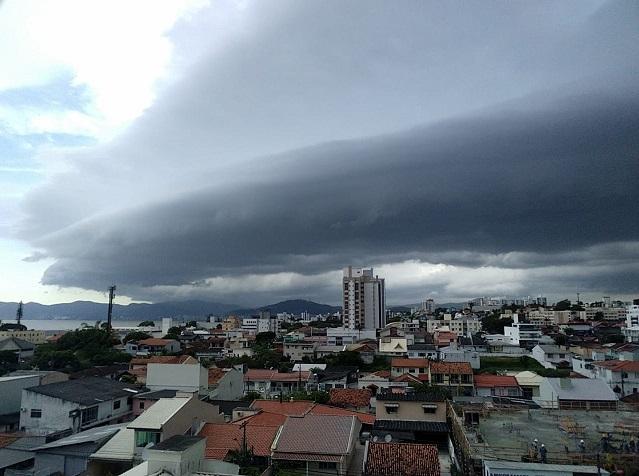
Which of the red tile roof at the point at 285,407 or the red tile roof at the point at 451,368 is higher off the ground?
the red tile roof at the point at 451,368

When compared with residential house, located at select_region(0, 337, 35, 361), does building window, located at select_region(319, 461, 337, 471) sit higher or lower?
lower

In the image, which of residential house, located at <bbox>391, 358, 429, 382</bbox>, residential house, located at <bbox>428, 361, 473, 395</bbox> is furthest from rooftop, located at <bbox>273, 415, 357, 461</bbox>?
residential house, located at <bbox>391, 358, 429, 382</bbox>

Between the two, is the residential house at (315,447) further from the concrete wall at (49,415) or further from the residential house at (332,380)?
the residential house at (332,380)

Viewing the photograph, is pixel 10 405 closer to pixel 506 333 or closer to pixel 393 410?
pixel 393 410

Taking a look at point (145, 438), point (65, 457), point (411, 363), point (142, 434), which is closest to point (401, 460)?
point (145, 438)

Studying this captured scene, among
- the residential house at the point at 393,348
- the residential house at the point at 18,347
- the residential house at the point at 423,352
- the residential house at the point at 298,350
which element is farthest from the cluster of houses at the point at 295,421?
the residential house at the point at 18,347

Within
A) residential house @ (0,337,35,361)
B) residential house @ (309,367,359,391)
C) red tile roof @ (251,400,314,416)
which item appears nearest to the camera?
red tile roof @ (251,400,314,416)

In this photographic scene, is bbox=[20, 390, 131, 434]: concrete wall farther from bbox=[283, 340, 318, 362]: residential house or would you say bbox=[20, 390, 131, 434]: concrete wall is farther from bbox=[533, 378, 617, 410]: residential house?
bbox=[283, 340, 318, 362]: residential house
